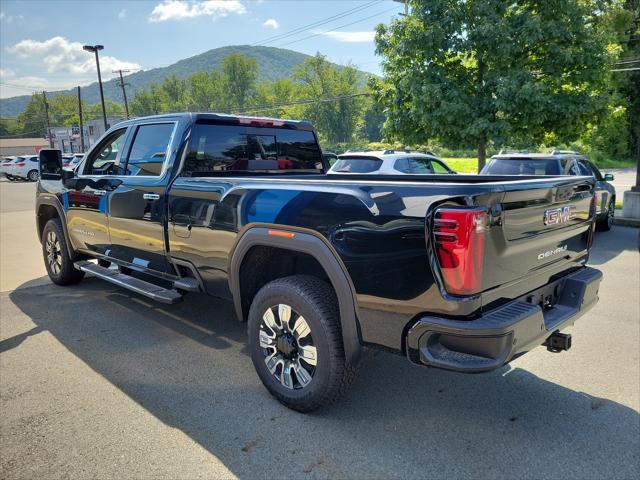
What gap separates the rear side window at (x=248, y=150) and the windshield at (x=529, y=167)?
4.61m

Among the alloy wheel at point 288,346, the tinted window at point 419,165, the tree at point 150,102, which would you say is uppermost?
the tree at point 150,102

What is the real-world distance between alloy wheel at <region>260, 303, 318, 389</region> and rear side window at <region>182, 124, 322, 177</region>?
1698 mm

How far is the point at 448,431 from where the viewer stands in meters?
2.93

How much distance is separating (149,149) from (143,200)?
0.53m

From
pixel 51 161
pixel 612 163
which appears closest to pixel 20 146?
pixel 612 163

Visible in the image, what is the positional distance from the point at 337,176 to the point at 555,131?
9884 millimetres

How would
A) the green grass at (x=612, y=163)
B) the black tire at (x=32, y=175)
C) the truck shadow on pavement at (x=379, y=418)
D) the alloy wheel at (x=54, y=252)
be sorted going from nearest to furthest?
the truck shadow on pavement at (x=379, y=418) < the alloy wheel at (x=54, y=252) < the black tire at (x=32, y=175) < the green grass at (x=612, y=163)

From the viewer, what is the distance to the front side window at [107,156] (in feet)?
16.4

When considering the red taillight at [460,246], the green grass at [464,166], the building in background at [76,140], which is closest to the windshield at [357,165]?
the red taillight at [460,246]

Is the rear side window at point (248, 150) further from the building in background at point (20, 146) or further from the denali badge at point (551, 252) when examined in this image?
the building in background at point (20, 146)

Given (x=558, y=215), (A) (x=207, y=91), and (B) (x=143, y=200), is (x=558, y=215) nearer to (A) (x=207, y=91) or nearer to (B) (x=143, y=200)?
(B) (x=143, y=200)

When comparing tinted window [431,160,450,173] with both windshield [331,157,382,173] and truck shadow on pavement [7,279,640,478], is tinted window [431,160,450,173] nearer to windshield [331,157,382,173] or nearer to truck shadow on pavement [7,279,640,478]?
windshield [331,157,382,173]

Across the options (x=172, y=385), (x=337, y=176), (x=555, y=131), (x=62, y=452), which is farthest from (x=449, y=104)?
(x=62, y=452)

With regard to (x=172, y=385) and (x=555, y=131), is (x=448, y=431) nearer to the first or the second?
(x=172, y=385)
